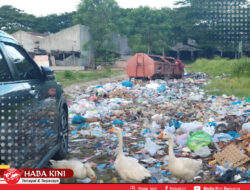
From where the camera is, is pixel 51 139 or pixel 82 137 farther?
pixel 82 137

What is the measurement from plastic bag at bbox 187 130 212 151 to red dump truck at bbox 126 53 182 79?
1195 centimetres

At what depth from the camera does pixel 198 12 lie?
3947cm

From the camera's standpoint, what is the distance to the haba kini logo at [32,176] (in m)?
2.06

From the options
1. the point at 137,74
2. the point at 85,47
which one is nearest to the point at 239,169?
the point at 137,74

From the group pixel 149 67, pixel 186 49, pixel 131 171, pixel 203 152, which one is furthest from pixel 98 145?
pixel 186 49

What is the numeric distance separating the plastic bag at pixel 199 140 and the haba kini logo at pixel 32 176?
247cm

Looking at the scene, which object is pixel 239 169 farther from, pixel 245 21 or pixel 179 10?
pixel 179 10

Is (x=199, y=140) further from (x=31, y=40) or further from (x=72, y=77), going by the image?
(x=31, y=40)

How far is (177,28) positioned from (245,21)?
9665 mm

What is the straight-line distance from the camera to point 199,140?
456 centimetres

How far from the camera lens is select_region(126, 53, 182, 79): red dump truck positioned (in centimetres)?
1661

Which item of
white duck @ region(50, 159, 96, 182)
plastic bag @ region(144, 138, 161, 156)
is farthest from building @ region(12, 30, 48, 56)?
white duck @ region(50, 159, 96, 182)

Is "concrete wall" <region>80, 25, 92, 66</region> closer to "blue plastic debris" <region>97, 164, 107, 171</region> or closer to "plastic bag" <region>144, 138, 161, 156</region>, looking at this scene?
"plastic bag" <region>144, 138, 161, 156</region>

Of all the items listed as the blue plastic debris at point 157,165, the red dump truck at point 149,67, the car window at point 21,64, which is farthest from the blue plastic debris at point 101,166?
the red dump truck at point 149,67
